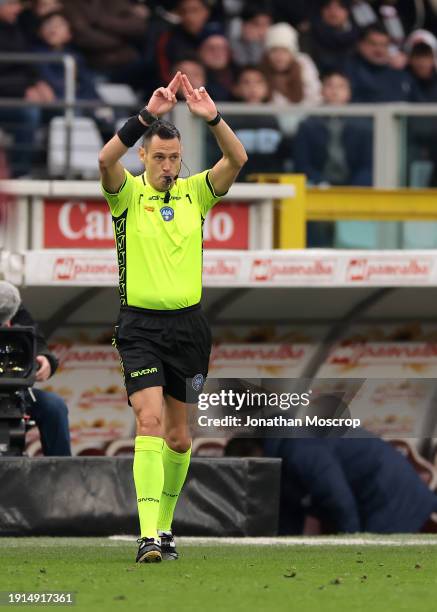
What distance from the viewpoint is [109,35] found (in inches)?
659

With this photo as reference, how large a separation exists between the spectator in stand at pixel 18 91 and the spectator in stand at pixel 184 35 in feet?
4.15

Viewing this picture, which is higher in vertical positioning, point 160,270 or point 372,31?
point 372,31

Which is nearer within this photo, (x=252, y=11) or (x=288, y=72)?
(x=288, y=72)

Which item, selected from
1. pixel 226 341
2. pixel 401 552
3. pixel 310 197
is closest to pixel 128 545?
pixel 401 552

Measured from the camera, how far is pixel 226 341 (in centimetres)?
1313

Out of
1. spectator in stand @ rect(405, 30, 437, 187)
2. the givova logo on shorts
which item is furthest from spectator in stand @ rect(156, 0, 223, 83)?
the givova logo on shorts

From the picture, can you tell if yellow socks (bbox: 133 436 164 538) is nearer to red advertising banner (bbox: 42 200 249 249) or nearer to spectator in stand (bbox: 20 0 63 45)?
red advertising banner (bbox: 42 200 249 249)

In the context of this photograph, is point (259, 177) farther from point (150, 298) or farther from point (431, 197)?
point (150, 298)

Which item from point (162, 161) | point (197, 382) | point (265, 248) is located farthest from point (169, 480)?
point (265, 248)

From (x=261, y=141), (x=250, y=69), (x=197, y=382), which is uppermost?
(x=250, y=69)

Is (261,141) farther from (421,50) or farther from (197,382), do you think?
(197,382)

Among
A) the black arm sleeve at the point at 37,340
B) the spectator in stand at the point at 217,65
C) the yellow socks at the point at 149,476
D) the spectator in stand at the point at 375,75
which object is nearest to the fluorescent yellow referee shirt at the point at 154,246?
the yellow socks at the point at 149,476

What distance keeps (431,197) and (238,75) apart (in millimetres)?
2964

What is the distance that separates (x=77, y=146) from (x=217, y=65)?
2.56 m
